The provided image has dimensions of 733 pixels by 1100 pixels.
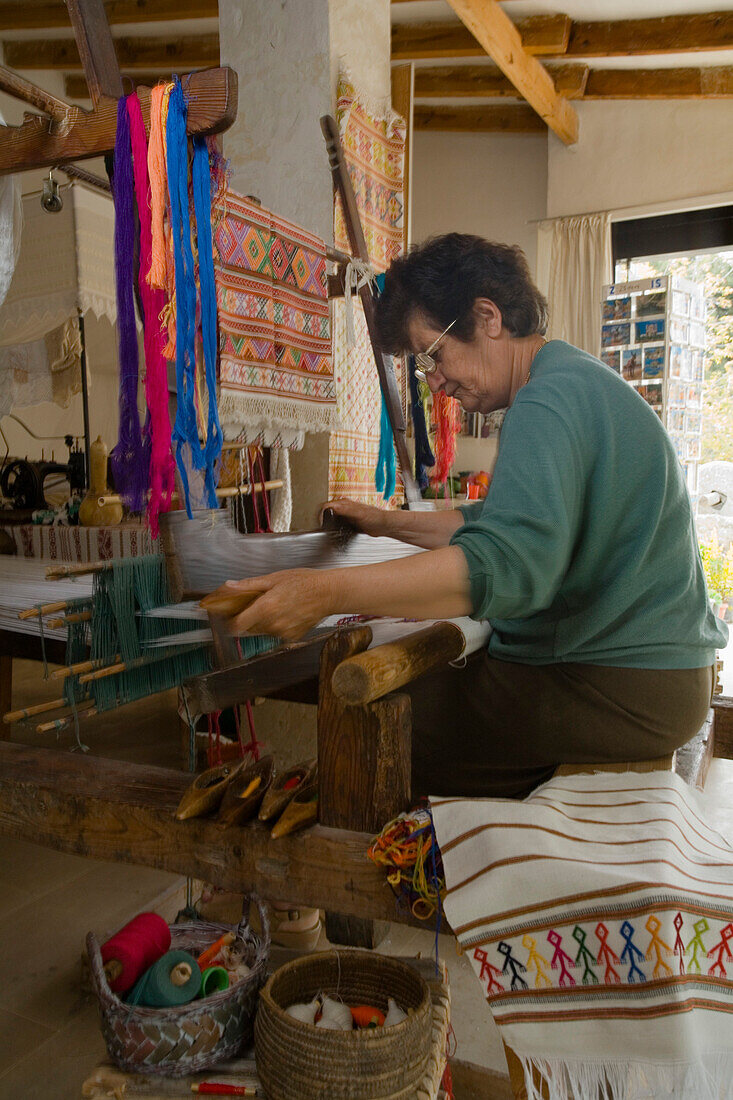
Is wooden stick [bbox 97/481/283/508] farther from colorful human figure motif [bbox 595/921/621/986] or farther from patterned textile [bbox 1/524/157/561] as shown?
colorful human figure motif [bbox 595/921/621/986]

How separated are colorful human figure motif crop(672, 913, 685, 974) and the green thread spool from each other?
1.04 meters

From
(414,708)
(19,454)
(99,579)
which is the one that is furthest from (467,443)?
(414,708)

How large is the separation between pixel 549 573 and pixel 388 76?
3.68 metres

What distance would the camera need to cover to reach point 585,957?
1.03 m

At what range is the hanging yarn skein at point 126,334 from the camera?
5.70 ft

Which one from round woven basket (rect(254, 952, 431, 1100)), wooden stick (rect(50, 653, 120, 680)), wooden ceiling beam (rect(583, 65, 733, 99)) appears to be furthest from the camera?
wooden ceiling beam (rect(583, 65, 733, 99))

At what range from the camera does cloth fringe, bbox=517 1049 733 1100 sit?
0.98m

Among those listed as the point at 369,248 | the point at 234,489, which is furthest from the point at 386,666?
the point at 369,248

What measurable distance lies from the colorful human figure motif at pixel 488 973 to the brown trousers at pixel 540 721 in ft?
1.56

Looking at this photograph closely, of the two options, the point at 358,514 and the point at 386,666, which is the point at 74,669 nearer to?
the point at 358,514

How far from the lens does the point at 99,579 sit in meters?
2.28

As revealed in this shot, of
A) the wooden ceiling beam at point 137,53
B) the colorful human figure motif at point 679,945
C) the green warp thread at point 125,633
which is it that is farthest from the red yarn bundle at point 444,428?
the wooden ceiling beam at point 137,53

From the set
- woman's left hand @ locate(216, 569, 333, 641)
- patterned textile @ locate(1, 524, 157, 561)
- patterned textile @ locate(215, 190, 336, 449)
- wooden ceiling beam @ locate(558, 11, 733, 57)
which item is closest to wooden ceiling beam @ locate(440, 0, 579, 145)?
wooden ceiling beam @ locate(558, 11, 733, 57)

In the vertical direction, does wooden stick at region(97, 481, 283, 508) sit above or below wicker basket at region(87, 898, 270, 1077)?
above
